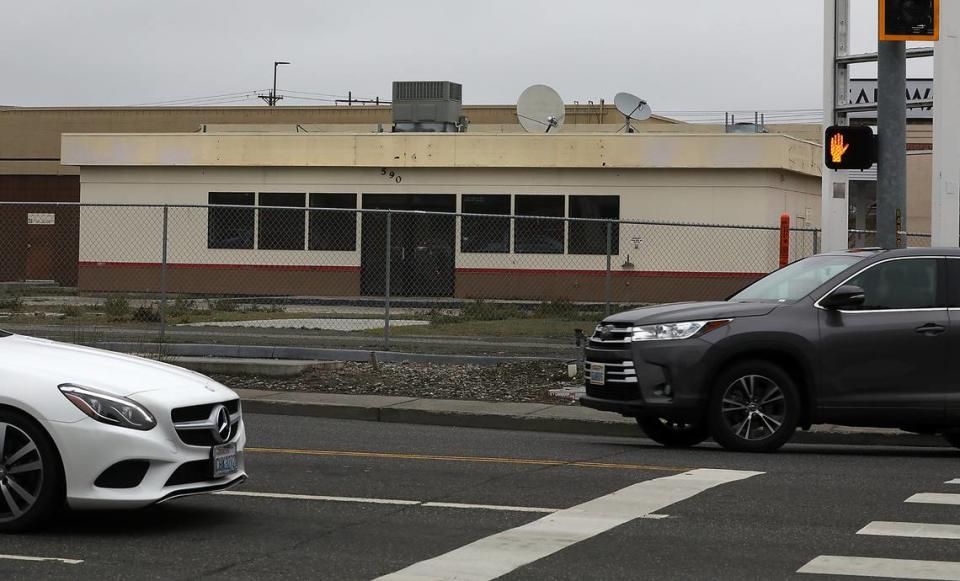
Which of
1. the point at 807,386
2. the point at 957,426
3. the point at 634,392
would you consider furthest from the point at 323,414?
the point at 957,426

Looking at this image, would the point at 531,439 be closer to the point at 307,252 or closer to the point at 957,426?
the point at 957,426

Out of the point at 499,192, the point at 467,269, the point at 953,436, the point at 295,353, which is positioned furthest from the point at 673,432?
the point at 499,192

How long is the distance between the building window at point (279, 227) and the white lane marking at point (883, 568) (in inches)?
1083

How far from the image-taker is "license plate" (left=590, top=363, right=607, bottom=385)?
12.5 m

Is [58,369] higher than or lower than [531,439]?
higher

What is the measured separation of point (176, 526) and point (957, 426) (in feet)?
23.6

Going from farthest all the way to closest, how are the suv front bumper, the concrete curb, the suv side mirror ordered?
the concrete curb → the suv front bumper → the suv side mirror

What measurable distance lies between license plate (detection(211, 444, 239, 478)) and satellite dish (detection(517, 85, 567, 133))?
30.2 meters

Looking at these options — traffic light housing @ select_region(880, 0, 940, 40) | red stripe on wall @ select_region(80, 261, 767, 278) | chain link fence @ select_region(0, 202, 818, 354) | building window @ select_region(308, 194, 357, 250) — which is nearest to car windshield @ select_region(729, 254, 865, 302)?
traffic light housing @ select_region(880, 0, 940, 40)

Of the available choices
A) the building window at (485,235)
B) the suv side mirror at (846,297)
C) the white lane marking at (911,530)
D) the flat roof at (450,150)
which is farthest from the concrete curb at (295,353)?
the flat roof at (450,150)

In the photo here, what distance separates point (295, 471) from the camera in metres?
10.7

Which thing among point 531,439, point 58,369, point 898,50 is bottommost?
point 531,439

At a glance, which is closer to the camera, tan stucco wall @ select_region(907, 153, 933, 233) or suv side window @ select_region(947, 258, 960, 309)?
suv side window @ select_region(947, 258, 960, 309)

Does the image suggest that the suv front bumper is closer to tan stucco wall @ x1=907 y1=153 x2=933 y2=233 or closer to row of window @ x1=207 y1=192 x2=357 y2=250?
row of window @ x1=207 y1=192 x2=357 y2=250
